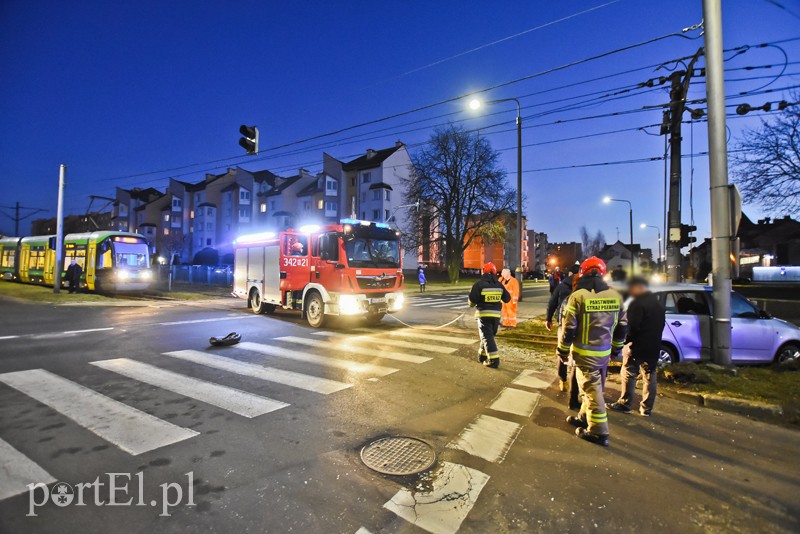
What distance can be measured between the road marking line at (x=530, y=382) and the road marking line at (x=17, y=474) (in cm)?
565

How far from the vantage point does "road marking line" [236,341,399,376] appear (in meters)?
6.69

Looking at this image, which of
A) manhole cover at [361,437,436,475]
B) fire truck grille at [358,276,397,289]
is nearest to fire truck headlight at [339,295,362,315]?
fire truck grille at [358,276,397,289]

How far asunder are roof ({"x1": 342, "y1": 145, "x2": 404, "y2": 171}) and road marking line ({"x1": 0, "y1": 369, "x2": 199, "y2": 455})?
49.4 metres

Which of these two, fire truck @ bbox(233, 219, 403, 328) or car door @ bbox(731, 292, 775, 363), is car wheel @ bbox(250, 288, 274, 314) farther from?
car door @ bbox(731, 292, 775, 363)

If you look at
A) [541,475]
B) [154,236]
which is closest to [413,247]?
[541,475]

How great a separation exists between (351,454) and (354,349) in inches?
184

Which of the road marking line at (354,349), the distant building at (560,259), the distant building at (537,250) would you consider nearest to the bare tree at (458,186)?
the distant building at (560,259)

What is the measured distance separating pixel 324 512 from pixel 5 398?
16.5 feet

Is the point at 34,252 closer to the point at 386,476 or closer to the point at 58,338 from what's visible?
the point at 58,338

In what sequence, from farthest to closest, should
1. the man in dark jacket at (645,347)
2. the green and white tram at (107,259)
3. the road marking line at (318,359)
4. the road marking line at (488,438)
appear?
the green and white tram at (107,259), the road marking line at (318,359), the man in dark jacket at (645,347), the road marking line at (488,438)

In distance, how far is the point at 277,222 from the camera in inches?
2430

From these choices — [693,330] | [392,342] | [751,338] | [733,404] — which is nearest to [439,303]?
[392,342]

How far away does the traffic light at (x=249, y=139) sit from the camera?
42.1ft

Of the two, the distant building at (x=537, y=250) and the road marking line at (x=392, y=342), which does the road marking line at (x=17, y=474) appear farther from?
the distant building at (x=537, y=250)
